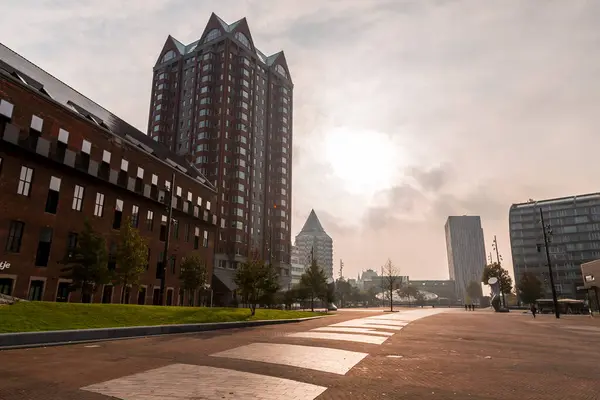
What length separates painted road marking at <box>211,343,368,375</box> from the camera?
8.98 m

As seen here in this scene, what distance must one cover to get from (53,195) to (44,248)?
4369 mm

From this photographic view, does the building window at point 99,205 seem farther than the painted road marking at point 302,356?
Yes

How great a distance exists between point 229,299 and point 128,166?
118 feet

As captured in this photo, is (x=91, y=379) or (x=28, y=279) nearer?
(x=91, y=379)

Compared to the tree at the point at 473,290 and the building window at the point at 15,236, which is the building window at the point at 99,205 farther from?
the tree at the point at 473,290

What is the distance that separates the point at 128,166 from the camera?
37.2m

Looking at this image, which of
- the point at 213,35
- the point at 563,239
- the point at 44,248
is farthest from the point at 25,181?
the point at 563,239

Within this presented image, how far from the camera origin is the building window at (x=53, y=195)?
29078 millimetres

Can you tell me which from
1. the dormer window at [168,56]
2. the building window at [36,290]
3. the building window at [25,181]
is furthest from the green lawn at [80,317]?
the dormer window at [168,56]

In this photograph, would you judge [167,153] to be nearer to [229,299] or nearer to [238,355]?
[229,299]

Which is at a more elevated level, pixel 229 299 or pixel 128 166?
pixel 128 166

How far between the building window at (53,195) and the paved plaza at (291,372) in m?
21.9

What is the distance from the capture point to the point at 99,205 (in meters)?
33.6

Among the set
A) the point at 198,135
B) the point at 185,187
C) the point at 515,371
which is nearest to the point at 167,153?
the point at 185,187
